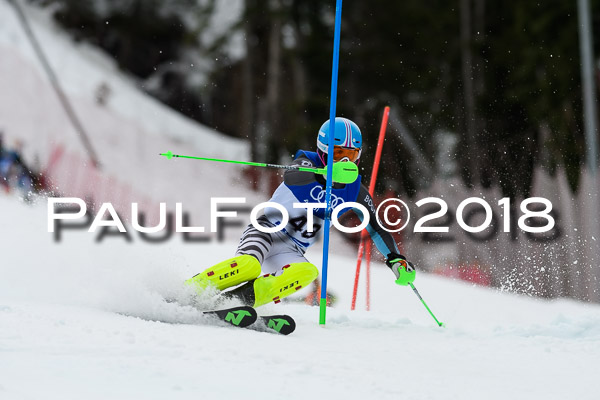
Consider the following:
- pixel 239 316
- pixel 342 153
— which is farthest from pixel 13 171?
pixel 239 316

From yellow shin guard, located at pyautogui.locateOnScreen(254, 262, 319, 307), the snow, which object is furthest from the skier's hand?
the snow

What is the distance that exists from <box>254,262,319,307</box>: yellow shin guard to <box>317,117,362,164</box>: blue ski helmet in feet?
2.50

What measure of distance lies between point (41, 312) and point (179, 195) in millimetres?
19310

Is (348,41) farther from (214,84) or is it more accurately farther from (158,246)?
(158,246)

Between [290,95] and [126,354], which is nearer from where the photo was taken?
[126,354]

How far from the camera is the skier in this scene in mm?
5066

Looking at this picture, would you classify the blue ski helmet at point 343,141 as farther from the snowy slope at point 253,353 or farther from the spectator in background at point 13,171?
the spectator in background at point 13,171

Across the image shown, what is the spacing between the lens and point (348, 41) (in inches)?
966

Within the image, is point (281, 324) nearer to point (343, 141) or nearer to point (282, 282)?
point (282, 282)

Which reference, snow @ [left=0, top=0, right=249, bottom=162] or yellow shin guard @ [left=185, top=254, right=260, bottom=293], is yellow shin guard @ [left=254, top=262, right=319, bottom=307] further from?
snow @ [left=0, top=0, right=249, bottom=162]

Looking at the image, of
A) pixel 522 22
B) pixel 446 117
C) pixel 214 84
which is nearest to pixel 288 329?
pixel 522 22

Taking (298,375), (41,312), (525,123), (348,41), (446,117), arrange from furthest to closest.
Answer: (348,41)
(446,117)
(525,123)
(41,312)
(298,375)

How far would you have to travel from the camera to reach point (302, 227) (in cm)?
546

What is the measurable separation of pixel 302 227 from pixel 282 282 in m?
0.56
